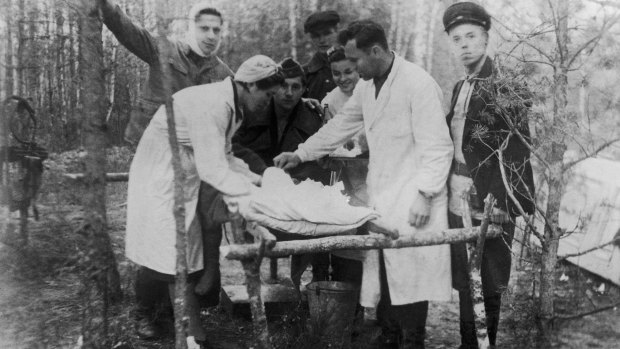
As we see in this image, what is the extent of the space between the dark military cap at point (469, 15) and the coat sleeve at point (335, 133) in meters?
0.79

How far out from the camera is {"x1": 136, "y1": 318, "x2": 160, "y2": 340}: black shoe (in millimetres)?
4090

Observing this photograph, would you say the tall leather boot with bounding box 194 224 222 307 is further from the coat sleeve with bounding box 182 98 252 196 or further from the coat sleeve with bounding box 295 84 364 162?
the coat sleeve with bounding box 295 84 364 162

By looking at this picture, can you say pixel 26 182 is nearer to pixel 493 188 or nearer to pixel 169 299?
pixel 169 299

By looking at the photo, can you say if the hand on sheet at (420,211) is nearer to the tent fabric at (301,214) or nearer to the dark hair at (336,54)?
the tent fabric at (301,214)

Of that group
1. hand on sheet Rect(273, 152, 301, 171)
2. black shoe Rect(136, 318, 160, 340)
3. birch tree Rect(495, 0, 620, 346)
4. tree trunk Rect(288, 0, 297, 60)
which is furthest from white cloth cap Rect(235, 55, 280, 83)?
black shoe Rect(136, 318, 160, 340)

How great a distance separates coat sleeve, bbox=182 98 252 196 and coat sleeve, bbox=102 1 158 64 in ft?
1.22

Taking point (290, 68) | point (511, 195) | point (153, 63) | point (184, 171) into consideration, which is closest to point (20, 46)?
point (153, 63)

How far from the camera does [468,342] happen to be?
4309mm

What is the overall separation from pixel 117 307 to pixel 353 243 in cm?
157

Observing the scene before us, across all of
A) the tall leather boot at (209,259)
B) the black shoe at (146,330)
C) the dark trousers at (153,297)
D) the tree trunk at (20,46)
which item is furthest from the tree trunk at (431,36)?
the tree trunk at (20,46)

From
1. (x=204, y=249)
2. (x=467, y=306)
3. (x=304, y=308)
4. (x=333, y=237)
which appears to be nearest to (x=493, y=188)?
(x=467, y=306)

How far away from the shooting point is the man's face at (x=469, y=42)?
14.0 feet

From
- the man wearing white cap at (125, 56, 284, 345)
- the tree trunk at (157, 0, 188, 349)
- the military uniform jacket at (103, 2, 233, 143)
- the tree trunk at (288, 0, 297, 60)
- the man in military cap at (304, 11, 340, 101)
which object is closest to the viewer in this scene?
the tree trunk at (157, 0, 188, 349)

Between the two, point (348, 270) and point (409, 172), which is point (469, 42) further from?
point (348, 270)
